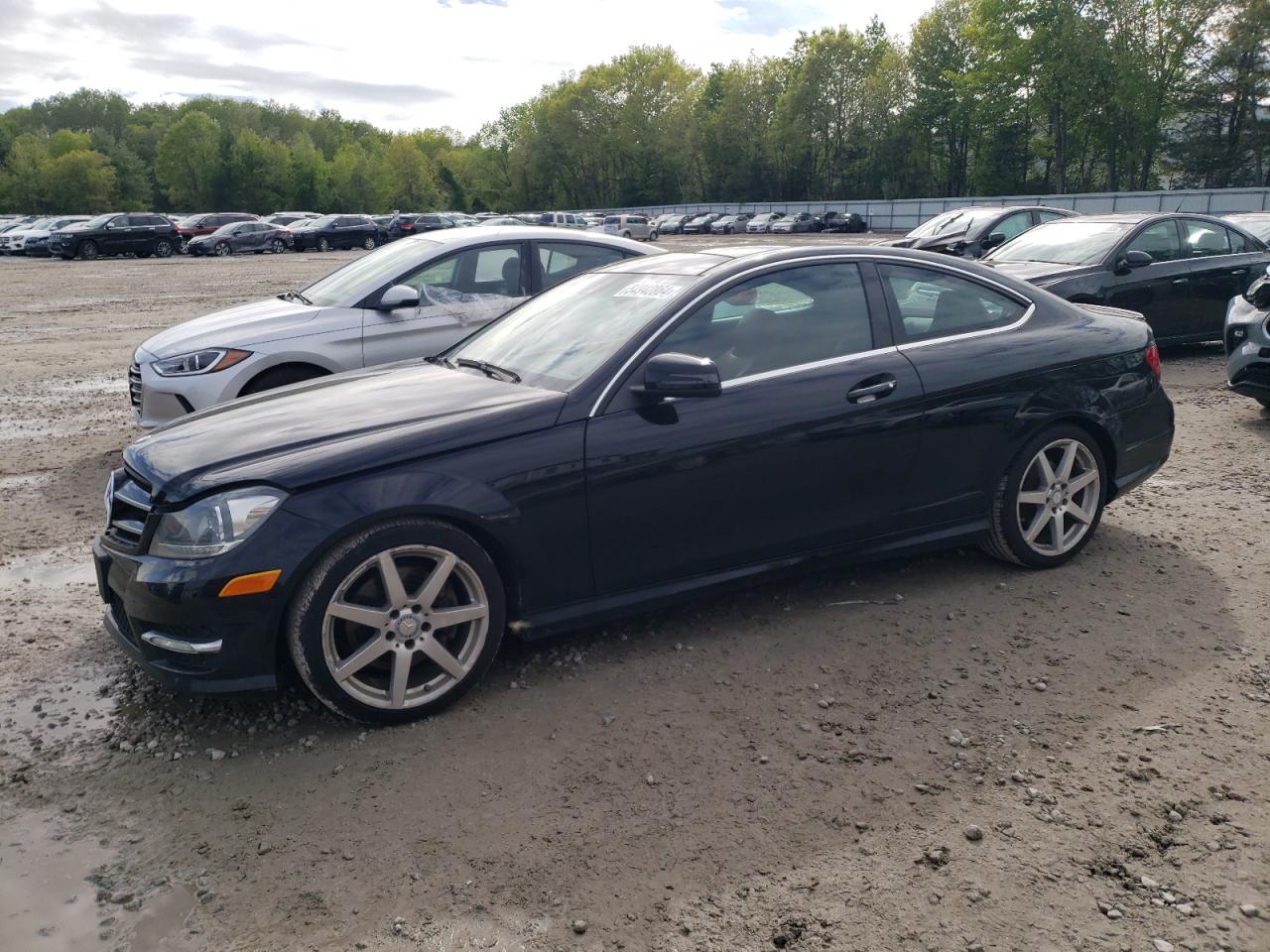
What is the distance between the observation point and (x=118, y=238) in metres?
40.6

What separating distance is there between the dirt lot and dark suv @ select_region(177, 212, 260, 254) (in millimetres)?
44560

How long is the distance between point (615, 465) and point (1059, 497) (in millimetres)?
2419

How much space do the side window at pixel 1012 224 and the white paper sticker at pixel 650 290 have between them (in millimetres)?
12277

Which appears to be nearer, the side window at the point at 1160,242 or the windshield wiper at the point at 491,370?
the windshield wiper at the point at 491,370

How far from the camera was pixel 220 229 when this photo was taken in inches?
1720

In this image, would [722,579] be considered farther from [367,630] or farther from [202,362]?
[202,362]

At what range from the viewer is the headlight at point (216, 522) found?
3486mm

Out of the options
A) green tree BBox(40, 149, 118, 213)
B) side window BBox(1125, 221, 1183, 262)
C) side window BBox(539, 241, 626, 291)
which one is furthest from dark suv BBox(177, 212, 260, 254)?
green tree BBox(40, 149, 118, 213)

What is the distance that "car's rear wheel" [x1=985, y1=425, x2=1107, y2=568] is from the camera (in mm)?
4895

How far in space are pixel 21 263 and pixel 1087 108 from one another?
183 feet

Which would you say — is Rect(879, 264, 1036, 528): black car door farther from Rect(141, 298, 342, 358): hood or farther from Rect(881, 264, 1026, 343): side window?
Rect(141, 298, 342, 358): hood

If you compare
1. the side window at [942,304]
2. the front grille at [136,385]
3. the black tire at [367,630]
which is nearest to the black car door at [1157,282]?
the side window at [942,304]

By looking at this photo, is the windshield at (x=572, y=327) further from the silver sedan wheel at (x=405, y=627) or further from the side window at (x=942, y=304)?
the side window at (x=942, y=304)

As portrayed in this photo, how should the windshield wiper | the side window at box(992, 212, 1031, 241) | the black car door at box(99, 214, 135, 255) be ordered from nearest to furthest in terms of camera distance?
the windshield wiper
the side window at box(992, 212, 1031, 241)
the black car door at box(99, 214, 135, 255)
